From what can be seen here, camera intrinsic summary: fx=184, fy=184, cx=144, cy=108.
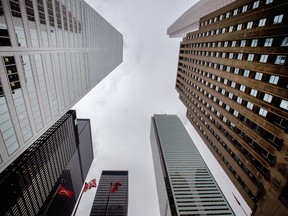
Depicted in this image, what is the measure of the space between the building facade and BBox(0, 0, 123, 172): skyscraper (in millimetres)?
42613

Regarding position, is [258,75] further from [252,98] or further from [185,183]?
[185,183]

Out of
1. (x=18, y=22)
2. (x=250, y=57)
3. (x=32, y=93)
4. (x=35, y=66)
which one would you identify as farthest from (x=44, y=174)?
(x=250, y=57)

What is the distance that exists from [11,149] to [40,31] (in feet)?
88.3

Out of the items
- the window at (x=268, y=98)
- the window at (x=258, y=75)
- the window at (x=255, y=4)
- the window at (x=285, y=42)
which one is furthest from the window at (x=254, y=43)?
the window at (x=268, y=98)

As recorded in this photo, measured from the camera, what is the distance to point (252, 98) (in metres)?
32.0

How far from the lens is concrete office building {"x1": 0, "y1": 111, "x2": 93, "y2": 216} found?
86875 mm

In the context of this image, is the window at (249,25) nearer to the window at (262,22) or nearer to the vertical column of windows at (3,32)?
the window at (262,22)

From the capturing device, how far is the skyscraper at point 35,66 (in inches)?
1268

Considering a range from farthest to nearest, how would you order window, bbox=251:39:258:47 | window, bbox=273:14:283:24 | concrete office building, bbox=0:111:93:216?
concrete office building, bbox=0:111:93:216
window, bbox=251:39:258:47
window, bbox=273:14:283:24

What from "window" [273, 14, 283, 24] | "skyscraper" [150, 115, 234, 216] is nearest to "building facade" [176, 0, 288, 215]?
"window" [273, 14, 283, 24]

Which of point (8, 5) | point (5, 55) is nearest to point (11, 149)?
point (5, 55)

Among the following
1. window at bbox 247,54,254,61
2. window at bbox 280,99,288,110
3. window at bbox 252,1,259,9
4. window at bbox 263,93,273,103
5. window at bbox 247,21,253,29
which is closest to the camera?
window at bbox 280,99,288,110

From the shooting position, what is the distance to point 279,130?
2519cm

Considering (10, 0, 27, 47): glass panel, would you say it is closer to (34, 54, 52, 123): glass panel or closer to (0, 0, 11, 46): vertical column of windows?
(0, 0, 11, 46): vertical column of windows
